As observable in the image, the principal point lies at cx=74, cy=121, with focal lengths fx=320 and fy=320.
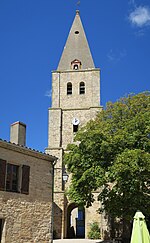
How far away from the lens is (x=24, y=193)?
614 inches

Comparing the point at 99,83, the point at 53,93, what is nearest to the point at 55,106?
the point at 53,93

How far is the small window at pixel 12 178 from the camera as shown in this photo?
15.1 metres

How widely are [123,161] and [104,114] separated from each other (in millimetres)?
6571

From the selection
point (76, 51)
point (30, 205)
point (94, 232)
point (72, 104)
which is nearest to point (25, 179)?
point (30, 205)

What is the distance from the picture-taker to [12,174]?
607 inches

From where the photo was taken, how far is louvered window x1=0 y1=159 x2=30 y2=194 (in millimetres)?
14807

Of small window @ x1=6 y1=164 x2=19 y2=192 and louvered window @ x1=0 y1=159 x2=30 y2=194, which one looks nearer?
louvered window @ x1=0 y1=159 x2=30 y2=194

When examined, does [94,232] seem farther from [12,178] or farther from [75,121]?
[12,178]

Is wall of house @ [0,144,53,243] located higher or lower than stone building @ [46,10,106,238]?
lower

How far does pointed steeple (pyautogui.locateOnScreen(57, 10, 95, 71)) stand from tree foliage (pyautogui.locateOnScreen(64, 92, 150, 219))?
20.2 metres

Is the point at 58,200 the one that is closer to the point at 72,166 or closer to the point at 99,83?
the point at 72,166

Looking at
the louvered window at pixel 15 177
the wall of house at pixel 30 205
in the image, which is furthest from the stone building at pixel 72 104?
the louvered window at pixel 15 177

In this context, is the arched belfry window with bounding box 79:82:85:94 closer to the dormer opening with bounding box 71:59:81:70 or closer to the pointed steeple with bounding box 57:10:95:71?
the pointed steeple with bounding box 57:10:95:71

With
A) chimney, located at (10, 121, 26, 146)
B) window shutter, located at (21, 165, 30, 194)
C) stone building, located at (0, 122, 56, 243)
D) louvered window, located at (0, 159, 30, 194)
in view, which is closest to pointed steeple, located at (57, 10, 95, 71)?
chimney, located at (10, 121, 26, 146)
